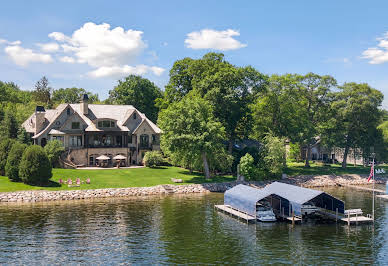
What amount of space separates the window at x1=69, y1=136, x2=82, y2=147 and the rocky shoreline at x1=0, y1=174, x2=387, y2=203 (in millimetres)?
22131

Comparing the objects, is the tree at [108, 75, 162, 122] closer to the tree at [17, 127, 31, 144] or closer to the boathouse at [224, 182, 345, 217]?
the tree at [17, 127, 31, 144]

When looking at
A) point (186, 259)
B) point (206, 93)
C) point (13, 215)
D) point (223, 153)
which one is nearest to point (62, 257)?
point (186, 259)

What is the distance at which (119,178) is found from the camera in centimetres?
7169

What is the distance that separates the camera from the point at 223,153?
78000 mm

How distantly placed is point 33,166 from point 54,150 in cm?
1303

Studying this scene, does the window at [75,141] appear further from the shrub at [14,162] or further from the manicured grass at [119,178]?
the shrub at [14,162]

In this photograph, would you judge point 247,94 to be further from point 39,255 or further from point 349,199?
point 39,255

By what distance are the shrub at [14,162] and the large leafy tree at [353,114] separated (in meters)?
70.4

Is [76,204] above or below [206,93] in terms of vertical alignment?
below

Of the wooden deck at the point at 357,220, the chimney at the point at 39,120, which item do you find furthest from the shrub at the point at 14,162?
the wooden deck at the point at 357,220

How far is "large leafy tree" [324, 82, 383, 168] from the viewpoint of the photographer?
311 feet

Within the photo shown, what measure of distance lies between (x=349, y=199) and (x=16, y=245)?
51.4m

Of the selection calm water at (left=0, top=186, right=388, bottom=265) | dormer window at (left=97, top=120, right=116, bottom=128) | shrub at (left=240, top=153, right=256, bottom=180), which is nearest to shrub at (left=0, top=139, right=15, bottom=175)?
calm water at (left=0, top=186, right=388, bottom=265)

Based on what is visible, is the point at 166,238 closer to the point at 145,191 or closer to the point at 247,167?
the point at 145,191
